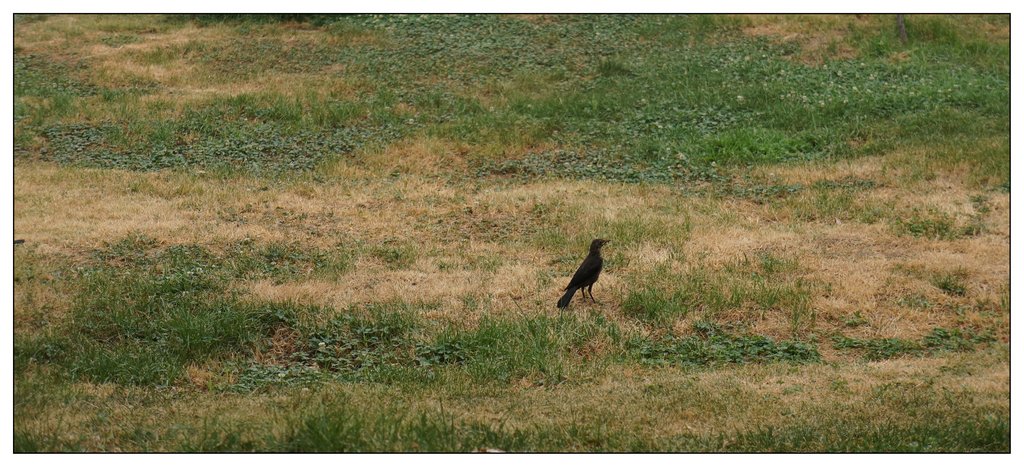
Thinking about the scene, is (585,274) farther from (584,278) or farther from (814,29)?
(814,29)

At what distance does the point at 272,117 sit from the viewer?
18.3 meters

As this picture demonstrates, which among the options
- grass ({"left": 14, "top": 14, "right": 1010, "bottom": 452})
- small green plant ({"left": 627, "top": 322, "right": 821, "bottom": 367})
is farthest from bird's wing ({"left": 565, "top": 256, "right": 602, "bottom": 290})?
small green plant ({"left": 627, "top": 322, "right": 821, "bottom": 367})

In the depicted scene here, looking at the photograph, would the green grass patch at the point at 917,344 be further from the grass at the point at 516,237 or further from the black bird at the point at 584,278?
the black bird at the point at 584,278

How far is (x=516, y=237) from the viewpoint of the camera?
12.6 meters


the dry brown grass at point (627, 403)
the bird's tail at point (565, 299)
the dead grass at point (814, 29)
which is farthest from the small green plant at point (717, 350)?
the dead grass at point (814, 29)

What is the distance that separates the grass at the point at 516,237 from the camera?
7.39m

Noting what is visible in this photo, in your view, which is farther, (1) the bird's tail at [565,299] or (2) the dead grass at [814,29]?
(2) the dead grass at [814,29]

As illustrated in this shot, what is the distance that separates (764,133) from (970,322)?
24.7 feet

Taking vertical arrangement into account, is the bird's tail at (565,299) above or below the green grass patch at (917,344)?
above

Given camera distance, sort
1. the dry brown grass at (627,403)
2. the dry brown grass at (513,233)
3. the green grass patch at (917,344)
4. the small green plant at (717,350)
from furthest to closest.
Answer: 1. the dry brown grass at (513,233)
2. the green grass patch at (917,344)
3. the small green plant at (717,350)
4. the dry brown grass at (627,403)

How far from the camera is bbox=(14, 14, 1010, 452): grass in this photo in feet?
24.2

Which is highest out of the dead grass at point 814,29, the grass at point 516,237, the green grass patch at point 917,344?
the dead grass at point 814,29

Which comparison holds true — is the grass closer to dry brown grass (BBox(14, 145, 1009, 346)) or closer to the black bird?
dry brown grass (BBox(14, 145, 1009, 346))

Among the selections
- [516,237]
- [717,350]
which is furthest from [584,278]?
[516,237]
